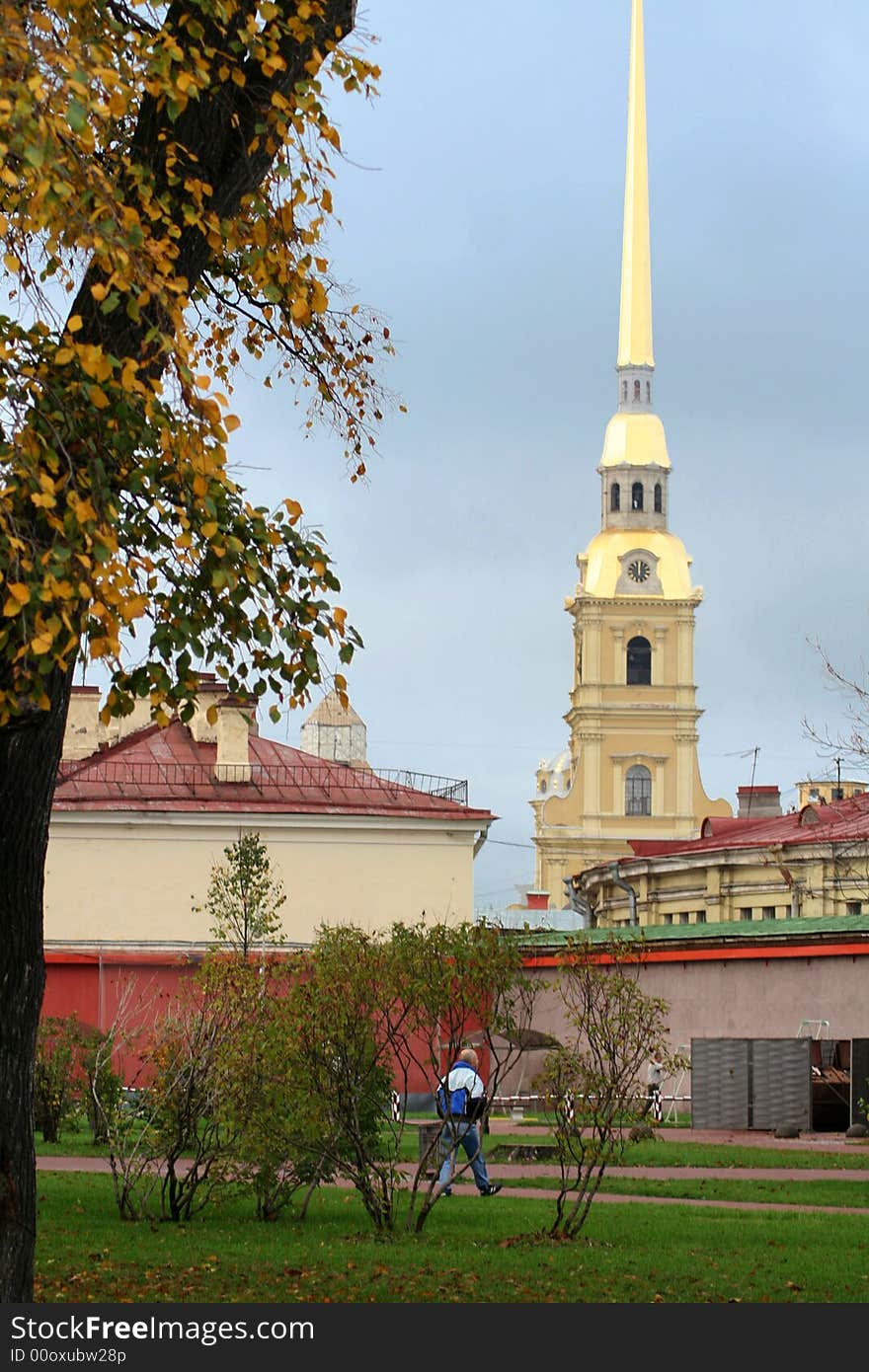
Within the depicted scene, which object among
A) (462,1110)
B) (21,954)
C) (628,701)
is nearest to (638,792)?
(628,701)

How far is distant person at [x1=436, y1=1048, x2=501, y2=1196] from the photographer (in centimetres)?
1723

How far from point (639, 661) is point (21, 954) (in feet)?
356

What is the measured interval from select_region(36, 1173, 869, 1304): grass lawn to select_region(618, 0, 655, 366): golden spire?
377ft

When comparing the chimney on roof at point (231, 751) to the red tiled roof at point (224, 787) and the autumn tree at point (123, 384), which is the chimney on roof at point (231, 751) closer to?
the red tiled roof at point (224, 787)

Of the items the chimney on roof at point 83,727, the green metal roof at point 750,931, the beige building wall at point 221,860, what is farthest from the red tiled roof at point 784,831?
the chimney on roof at point 83,727

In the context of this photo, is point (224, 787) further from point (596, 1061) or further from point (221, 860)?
point (596, 1061)

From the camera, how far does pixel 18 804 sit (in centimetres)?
1001

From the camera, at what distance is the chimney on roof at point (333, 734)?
281 feet

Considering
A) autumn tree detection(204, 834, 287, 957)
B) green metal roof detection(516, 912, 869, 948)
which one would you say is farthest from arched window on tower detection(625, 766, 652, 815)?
autumn tree detection(204, 834, 287, 957)

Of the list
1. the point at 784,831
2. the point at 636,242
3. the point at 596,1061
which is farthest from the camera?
the point at 636,242

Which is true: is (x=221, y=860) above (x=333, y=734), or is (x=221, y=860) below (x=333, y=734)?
below

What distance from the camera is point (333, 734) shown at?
281 ft

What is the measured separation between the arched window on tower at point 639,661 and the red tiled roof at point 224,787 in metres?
64.5

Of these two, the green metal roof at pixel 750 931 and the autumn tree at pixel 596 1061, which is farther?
the green metal roof at pixel 750 931
